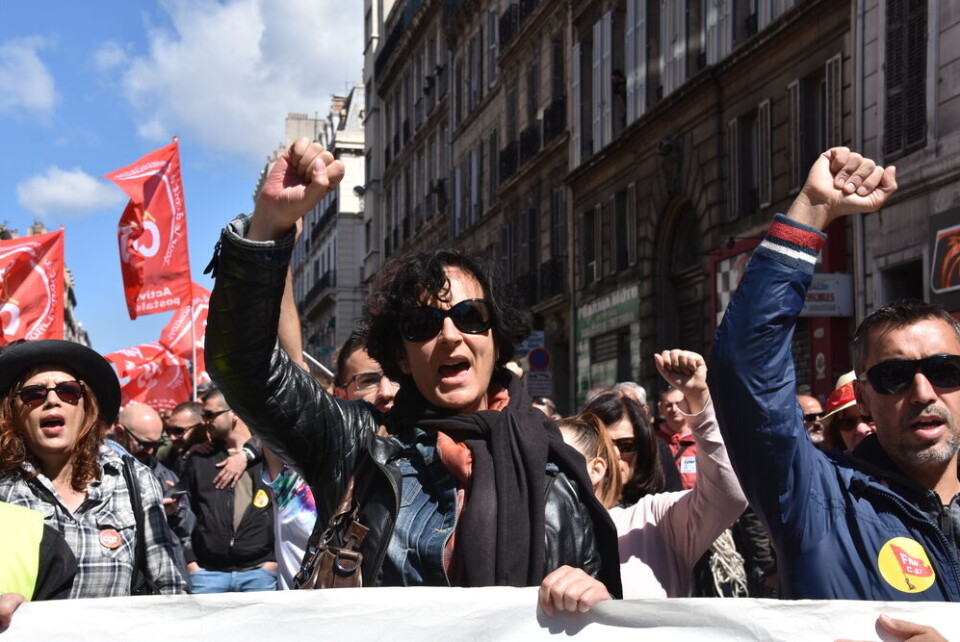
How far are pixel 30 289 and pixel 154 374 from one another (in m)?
7.36

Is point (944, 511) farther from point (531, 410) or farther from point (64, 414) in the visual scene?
point (64, 414)

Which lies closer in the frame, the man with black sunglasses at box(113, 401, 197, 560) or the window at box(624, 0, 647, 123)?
the man with black sunglasses at box(113, 401, 197, 560)

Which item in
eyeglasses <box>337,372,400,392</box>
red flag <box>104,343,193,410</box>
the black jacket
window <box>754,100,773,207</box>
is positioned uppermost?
window <box>754,100,773,207</box>

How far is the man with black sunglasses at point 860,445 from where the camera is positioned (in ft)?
9.00

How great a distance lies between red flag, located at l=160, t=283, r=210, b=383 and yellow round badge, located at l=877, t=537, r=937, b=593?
600 inches

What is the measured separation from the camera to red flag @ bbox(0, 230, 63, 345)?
1159 cm

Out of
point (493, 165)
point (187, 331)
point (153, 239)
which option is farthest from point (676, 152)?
point (493, 165)

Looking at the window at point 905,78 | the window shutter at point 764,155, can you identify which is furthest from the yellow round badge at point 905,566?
the window shutter at point 764,155

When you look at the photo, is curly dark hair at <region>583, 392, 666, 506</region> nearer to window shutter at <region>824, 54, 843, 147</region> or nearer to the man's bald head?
the man's bald head

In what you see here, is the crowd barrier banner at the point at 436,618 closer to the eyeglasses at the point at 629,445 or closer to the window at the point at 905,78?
the eyeglasses at the point at 629,445

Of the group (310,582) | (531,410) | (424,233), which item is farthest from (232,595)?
(424,233)

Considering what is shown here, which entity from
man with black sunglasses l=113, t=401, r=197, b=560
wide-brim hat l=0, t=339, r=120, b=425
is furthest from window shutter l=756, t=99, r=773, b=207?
wide-brim hat l=0, t=339, r=120, b=425

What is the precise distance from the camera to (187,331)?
19.6 m

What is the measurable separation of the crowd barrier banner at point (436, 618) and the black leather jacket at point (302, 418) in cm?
12
